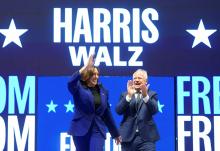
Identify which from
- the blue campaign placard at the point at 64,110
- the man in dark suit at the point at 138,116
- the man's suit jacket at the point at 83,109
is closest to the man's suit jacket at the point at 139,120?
the man in dark suit at the point at 138,116

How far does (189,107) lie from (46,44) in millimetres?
1976

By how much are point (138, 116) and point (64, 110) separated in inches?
61.2

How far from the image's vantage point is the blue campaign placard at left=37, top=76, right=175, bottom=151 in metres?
9.41

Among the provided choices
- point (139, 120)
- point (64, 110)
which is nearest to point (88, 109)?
point (139, 120)

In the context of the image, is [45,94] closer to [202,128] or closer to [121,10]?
[121,10]

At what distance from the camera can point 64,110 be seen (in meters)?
9.45

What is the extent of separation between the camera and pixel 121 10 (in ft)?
31.4

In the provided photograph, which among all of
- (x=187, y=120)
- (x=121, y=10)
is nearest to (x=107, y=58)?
(x=121, y=10)

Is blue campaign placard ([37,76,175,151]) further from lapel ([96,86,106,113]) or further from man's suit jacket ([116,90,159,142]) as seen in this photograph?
lapel ([96,86,106,113])

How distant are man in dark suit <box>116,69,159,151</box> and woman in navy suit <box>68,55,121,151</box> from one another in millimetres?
595

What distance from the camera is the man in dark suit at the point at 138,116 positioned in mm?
8086

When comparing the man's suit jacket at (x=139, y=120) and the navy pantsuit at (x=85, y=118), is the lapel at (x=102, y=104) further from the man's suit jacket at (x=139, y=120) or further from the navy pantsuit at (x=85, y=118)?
the man's suit jacket at (x=139, y=120)

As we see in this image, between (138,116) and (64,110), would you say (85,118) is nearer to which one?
(138,116)

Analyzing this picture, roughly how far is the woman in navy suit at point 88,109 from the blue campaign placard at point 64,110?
1.89 metres
